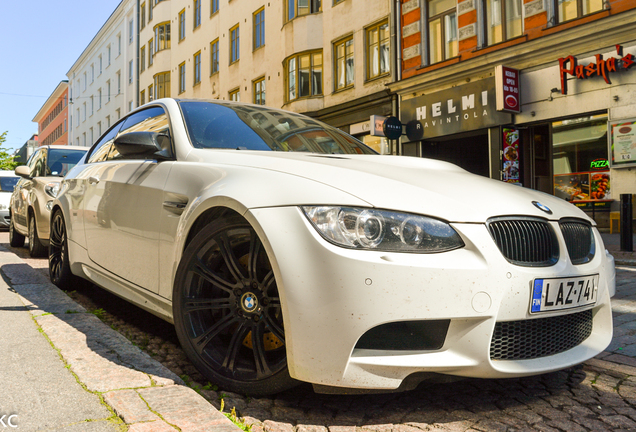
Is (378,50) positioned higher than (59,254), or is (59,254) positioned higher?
(378,50)

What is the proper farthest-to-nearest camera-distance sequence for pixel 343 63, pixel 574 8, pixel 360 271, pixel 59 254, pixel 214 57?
pixel 214 57 < pixel 343 63 < pixel 574 8 < pixel 59 254 < pixel 360 271

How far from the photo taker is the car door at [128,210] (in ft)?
9.99

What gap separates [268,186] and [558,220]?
125 cm

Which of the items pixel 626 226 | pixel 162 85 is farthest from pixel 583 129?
pixel 162 85

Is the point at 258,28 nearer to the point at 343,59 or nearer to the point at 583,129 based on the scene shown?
the point at 343,59

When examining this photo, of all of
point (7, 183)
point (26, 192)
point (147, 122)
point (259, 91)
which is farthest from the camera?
point (259, 91)

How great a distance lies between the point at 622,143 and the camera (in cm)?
1103

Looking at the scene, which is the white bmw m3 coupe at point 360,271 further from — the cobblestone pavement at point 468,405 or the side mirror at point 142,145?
the cobblestone pavement at point 468,405

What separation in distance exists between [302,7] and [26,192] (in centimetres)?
1342

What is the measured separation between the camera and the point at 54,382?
236 cm

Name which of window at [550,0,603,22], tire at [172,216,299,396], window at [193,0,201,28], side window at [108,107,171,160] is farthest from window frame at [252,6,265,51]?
tire at [172,216,299,396]

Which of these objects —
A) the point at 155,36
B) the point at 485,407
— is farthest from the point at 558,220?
the point at 155,36

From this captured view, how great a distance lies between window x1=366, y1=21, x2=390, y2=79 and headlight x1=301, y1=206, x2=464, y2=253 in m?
14.9

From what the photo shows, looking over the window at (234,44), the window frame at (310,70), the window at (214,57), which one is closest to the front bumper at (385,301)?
the window frame at (310,70)
